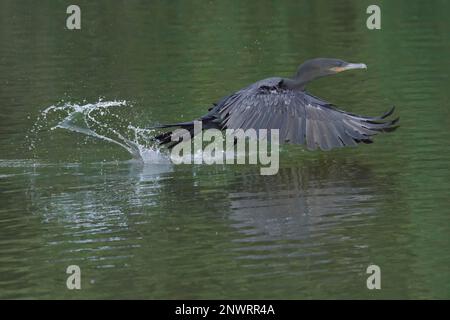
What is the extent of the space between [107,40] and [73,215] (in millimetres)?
11885

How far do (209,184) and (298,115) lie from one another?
115 cm

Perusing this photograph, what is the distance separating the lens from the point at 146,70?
18.3 metres

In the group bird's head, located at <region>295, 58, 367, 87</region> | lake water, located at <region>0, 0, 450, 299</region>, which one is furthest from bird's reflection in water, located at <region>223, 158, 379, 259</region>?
bird's head, located at <region>295, 58, 367, 87</region>

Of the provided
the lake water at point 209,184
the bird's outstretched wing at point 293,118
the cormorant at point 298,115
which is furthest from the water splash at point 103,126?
the bird's outstretched wing at point 293,118

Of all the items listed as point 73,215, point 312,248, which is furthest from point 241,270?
point 73,215

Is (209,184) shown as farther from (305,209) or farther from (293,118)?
(305,209)

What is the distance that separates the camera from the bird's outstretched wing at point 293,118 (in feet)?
36.9

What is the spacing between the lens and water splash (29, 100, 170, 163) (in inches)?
502

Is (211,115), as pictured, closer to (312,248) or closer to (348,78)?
(312,248)

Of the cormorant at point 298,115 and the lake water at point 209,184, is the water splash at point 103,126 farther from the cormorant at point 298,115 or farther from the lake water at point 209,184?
the cormorant at point 298,115

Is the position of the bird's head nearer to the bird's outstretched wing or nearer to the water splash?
the bird's outstretched wing

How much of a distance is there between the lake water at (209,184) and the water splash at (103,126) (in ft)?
0.13

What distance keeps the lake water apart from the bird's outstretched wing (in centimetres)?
40
